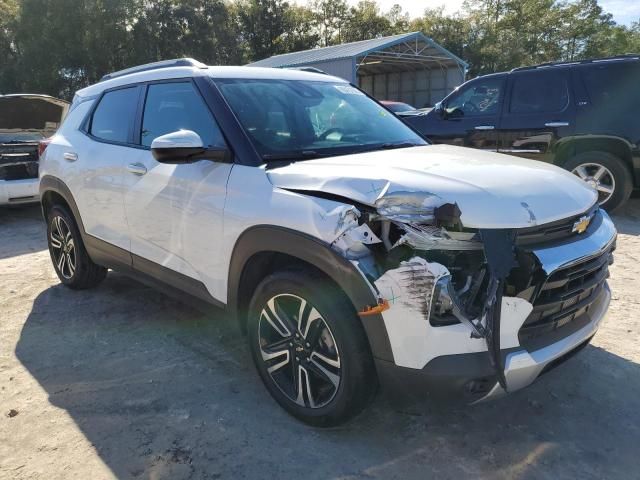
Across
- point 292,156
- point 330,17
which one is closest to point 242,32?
point 330,17

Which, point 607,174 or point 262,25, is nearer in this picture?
point 607,174

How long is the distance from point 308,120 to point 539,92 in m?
5.19

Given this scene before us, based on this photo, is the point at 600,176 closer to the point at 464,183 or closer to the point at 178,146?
the point at 464,183

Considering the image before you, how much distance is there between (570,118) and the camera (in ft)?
23.0

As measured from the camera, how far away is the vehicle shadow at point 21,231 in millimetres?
6525

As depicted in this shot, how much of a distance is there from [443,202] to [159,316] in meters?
2.81

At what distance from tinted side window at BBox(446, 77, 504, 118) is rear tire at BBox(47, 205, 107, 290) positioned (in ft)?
18.4

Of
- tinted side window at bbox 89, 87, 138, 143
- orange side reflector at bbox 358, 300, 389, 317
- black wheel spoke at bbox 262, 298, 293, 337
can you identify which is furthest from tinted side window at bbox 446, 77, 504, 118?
orange side reflector at bbox 358, 300, 389, 317

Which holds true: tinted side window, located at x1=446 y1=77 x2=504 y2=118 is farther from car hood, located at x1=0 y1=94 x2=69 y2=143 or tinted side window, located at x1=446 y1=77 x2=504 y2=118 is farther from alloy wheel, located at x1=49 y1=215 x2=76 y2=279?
car hood, located at x1=0 y1=94 x2=69 y2=143

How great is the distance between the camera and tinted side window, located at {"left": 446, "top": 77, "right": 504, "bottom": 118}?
7742 millimetres

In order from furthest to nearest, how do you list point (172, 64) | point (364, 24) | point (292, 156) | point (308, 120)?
point (364, 24) < point (172, 64) < point (308, 120) < point (292, 156)

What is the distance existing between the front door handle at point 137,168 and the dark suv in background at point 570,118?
13.2 feet

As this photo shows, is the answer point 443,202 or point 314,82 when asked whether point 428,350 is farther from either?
point 314,82

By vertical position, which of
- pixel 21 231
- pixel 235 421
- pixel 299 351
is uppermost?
pixel 299 351
